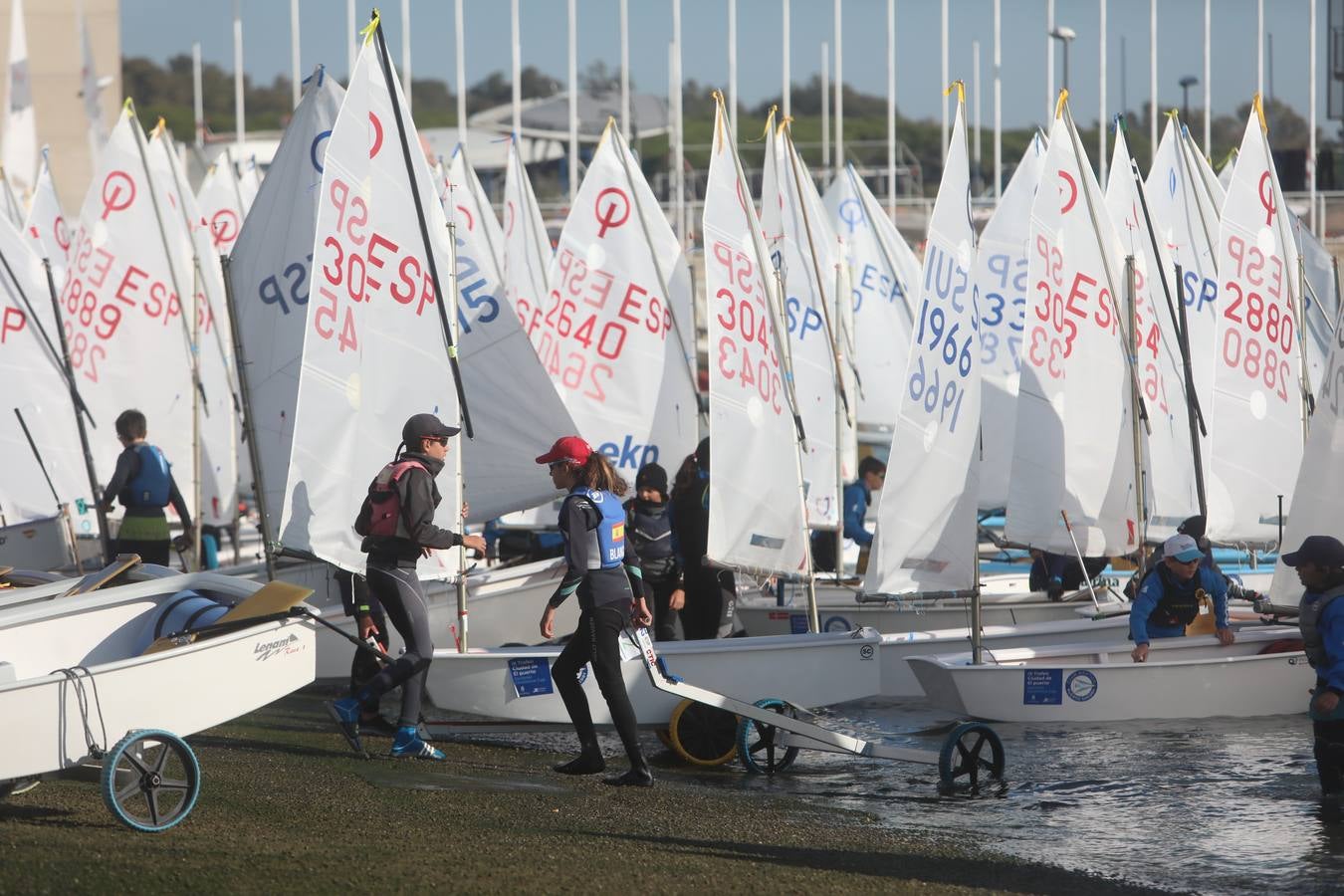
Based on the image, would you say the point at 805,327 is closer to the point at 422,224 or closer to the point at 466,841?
the point at 422,224

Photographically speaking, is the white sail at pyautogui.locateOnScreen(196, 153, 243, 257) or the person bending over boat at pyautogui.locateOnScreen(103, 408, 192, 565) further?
the white sail at pyautogui.locateOnScreen(196, 153, 243, 257)

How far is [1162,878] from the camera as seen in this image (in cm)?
566

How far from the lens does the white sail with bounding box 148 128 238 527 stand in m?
14.6

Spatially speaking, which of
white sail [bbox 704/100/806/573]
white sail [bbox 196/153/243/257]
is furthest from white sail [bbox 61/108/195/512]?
white sail [bbox 704/100/806/573]

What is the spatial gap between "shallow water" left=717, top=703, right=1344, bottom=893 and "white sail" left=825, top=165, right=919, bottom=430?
379 inches

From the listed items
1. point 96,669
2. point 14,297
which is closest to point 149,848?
point 96,669

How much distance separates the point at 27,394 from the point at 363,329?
5.72 metres

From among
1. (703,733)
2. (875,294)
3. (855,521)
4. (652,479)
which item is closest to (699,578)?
(652,479)

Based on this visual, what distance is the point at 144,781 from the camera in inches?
216

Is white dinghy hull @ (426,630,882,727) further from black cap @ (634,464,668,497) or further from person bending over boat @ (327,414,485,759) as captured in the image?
black cap @ (634,464,668,497)

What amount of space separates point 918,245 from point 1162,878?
28.2m

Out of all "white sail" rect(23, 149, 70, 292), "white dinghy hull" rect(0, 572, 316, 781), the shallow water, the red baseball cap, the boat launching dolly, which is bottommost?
the shallow water

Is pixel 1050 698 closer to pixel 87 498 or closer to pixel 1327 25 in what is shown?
pixel 87 498

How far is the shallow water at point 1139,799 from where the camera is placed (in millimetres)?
5887
